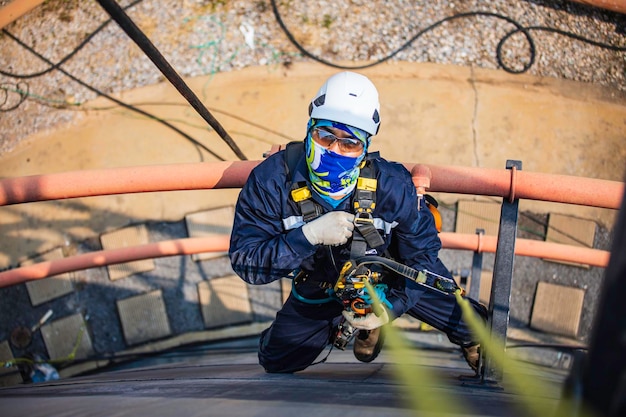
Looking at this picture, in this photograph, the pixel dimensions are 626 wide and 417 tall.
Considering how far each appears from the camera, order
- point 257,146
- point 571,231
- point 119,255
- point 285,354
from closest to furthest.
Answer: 1. point 285,354
2. point 119,255
3. point 571,231
4. point 257,146

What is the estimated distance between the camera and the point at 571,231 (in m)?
5.90

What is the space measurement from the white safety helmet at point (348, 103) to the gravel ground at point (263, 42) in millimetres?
4443

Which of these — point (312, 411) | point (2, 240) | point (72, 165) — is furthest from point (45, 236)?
point (312, 411)

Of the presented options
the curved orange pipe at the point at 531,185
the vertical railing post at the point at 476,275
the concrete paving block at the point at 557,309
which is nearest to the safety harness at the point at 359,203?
the curved orange pipe at the point at 531,185

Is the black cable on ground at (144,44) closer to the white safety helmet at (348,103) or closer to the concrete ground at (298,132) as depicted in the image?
the white safety helmet at (348,103)

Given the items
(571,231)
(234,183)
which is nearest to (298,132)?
(571,231)

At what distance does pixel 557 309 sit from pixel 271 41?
15.7ft

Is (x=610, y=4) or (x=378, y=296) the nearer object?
(x=378, y=296)

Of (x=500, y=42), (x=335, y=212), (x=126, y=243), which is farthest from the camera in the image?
(x=500, y=42)

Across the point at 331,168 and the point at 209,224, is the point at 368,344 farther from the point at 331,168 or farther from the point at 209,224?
the point at 209,224

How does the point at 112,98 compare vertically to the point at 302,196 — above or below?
above

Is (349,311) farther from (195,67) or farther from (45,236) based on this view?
(195,67)

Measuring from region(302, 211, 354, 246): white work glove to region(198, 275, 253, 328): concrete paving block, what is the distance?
3.51 m

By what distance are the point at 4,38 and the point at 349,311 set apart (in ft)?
22.4
